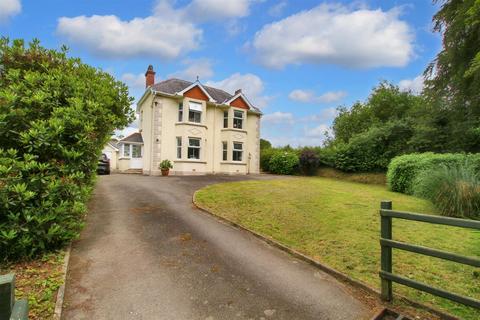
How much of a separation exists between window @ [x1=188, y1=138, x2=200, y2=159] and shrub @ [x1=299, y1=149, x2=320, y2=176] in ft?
29.4

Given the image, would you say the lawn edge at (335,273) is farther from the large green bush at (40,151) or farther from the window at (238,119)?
the window at (238,119)

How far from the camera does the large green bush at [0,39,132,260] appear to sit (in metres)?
4.70

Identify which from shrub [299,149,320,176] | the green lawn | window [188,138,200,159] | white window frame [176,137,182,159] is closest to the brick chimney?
white window frame [176,137,182,159]

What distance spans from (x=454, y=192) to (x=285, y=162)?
1717cm

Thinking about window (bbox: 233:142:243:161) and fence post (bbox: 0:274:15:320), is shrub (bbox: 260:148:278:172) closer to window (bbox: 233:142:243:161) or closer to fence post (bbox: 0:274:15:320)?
window (bbox: 233:142:243:161)

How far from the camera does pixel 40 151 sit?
5387 mm

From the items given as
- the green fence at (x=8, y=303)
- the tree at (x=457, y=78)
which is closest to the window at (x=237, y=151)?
the tree at (x=457, y=78)

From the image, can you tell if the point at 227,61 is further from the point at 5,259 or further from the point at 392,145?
the point at 392,145

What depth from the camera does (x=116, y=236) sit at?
660cm

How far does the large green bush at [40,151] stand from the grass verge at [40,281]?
249 mm

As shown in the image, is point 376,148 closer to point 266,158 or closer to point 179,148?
point 266,158

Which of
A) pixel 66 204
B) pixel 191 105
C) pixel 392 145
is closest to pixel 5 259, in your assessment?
pixel 66 204

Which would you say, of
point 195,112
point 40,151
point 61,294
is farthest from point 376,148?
point 61,294

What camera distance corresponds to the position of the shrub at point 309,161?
24.8m
